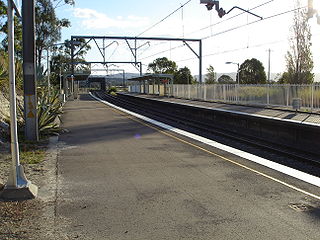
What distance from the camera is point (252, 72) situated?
247 ft

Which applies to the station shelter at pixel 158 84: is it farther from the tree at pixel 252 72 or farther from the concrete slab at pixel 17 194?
the concrete slab at pixel 17 194

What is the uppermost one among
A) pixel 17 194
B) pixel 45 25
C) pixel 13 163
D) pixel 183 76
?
pixel 45 25

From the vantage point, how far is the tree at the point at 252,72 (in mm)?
74188

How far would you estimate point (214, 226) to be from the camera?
16.4 ft

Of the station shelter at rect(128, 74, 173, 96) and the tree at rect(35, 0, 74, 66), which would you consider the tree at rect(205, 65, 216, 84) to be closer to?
the station shelter at rect(128, 74, 173, 96)

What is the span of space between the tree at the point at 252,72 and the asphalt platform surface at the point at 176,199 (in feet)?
218

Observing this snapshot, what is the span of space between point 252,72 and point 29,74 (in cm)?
6706

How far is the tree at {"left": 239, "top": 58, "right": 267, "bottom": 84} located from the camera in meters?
74.2

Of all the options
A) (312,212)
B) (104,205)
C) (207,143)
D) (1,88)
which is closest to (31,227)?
(104,205)

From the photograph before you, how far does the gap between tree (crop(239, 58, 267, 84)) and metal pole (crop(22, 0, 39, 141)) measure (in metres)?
65.2

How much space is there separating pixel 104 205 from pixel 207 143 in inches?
253

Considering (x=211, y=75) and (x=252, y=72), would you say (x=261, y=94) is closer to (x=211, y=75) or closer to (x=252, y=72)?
(x=252, y=72)

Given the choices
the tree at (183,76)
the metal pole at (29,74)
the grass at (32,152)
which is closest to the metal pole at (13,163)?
the grass at (32,152)

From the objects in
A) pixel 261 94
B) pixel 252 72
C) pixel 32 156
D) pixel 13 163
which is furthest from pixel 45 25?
pixel 252 72
